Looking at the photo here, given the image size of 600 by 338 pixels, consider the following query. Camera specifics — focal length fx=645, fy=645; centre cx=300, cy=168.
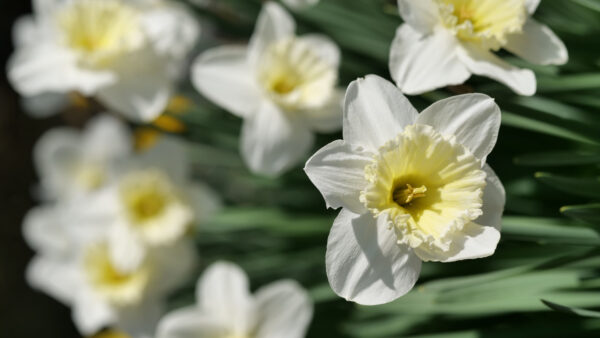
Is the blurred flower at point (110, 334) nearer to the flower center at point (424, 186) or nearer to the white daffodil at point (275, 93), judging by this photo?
the white daffodil at point (275, 93)

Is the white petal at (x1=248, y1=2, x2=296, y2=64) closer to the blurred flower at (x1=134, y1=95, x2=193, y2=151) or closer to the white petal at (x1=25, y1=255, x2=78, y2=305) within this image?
the blurred flower at (x1=134, y1=95, x2=193, y2=151)

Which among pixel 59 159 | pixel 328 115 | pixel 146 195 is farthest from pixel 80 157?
pixel 328 115

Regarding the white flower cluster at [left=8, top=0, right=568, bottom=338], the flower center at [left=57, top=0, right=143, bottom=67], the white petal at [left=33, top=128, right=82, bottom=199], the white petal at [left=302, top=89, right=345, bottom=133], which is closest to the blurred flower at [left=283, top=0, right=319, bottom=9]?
the white flower cluster at [left=8, top=0, right=568, bottom=338]

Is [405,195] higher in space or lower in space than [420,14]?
lower

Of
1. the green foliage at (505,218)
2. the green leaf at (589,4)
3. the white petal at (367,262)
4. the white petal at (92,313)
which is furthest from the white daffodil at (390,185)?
the white petal at (92,313)

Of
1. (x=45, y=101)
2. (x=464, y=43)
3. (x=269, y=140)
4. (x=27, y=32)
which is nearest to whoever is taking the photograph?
(x=464, y=43)

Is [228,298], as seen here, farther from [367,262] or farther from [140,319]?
[367,262]
